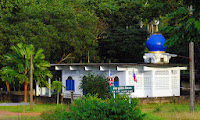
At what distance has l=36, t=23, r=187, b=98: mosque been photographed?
33.2m

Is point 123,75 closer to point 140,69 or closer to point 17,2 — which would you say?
point 140,69

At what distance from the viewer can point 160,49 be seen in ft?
110

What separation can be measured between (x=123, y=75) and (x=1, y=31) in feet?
51.8

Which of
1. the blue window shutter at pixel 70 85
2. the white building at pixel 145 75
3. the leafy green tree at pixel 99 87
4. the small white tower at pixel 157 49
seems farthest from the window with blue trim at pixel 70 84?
the small white tower at pixel 157 49

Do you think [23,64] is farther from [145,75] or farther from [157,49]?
[157,49]

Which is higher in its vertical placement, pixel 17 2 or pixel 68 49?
pixel 17 2

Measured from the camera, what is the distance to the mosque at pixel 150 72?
3325 centimetres

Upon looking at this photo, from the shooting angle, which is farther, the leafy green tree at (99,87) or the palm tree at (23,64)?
the palm tree at (23,64)

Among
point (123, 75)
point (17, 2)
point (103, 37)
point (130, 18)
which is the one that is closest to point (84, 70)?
point (123, 75)

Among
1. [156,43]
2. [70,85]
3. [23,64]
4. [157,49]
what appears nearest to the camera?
[156,43]

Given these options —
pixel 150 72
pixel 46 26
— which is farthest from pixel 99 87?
pixel 46 26

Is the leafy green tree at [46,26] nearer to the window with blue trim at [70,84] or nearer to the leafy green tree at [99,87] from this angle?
the window with blue trim at [70,84]

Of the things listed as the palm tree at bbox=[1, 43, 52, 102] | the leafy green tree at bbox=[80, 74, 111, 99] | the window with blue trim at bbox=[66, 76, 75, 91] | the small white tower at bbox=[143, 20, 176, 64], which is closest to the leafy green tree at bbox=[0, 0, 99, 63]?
the palm tree at bbox=[1, 43, 52, 102]

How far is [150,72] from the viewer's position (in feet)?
112
